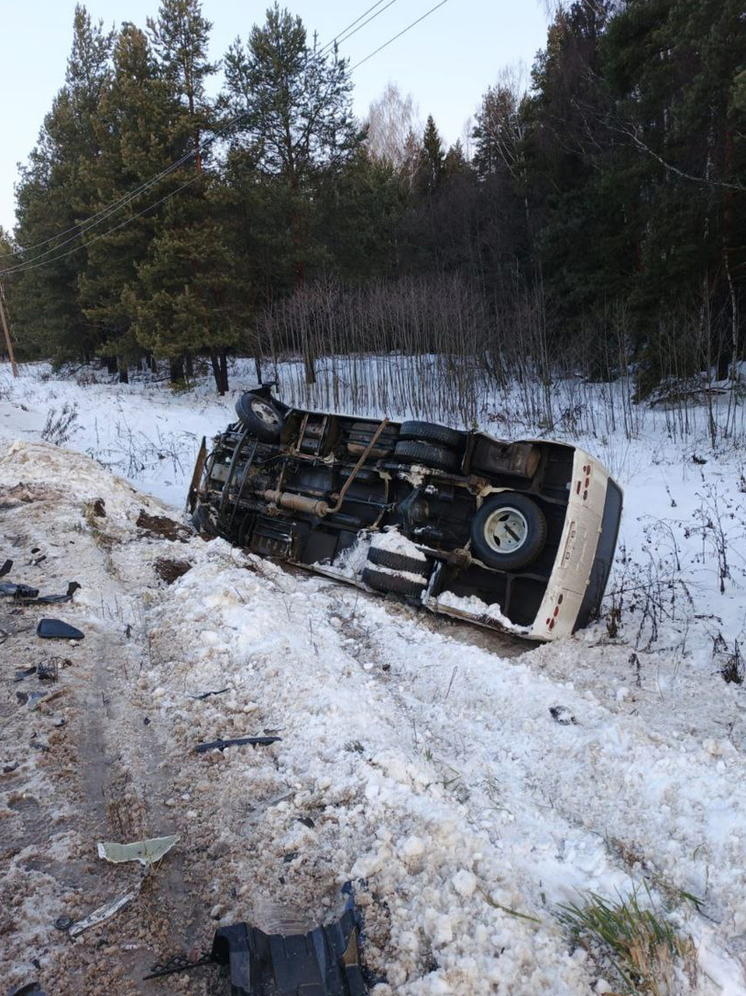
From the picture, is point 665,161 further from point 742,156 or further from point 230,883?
point 230,883

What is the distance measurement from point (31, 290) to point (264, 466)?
95.2 ft

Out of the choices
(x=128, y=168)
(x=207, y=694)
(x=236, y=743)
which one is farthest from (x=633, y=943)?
(x=128, y=168)

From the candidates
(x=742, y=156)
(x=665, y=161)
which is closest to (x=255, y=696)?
(x=742, y=156)

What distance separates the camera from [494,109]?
28.8 m

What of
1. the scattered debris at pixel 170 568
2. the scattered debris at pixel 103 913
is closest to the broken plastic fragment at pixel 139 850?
the scattered debris at pixel 103 913

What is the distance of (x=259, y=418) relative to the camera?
7320mm

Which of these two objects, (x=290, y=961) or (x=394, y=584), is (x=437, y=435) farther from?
(x=290, y=961)

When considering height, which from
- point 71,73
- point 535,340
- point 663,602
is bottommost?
point 663,602

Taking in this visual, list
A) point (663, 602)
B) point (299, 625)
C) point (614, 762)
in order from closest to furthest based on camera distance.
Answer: point (614, 762), point (299, 625), point (663, 602)

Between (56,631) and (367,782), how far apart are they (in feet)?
8.82

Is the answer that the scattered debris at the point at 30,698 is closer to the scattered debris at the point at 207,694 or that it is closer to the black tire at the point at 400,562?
the scattered debris at the point at 207,694

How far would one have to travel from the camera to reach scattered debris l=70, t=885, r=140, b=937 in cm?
193

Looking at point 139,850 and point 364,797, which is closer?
point 139,850

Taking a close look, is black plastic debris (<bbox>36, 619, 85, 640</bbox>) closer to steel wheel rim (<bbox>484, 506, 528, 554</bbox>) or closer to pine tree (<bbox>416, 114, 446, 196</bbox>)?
steel wheel rim (<bbox>484, 506, 528, 554</bbox>)
